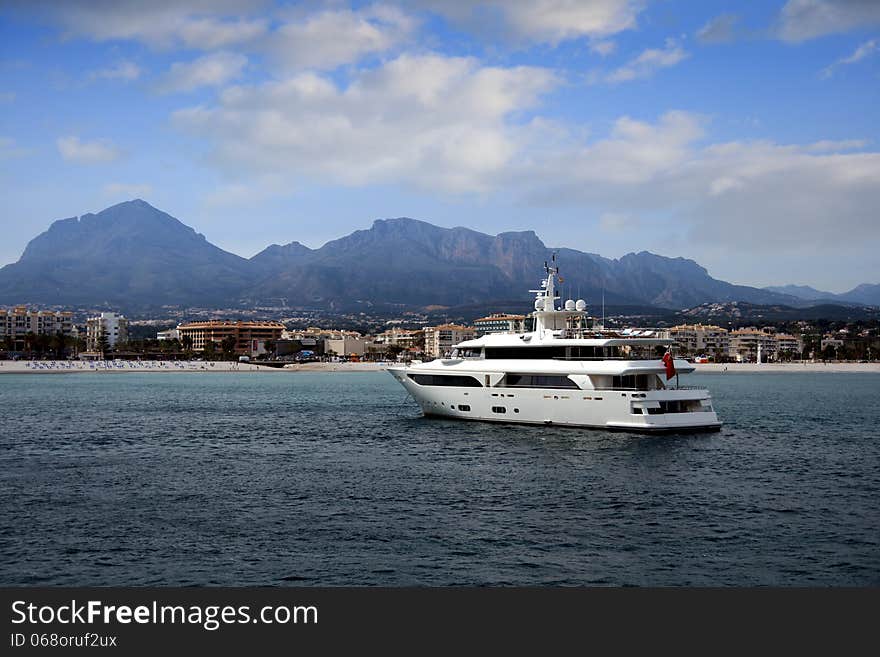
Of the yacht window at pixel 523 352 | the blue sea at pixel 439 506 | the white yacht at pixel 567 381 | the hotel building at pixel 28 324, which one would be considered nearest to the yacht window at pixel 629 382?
the white yacht at pixel 567 381

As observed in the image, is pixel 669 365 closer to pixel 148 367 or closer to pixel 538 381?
pixel 538 381

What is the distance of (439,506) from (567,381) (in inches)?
658

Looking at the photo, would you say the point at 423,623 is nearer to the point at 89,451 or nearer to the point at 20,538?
the point at 20,538

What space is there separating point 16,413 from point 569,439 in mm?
35667

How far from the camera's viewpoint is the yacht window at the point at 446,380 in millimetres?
41781

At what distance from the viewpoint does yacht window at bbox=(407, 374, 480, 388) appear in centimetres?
4178

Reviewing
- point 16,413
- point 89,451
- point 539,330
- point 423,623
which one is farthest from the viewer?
point 16,413

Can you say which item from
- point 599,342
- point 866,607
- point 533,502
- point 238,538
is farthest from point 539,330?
point 866,607

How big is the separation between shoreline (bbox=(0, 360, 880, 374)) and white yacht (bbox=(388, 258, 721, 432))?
344 ft

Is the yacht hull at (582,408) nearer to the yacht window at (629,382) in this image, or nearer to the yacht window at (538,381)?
the yacht window at (538,381)

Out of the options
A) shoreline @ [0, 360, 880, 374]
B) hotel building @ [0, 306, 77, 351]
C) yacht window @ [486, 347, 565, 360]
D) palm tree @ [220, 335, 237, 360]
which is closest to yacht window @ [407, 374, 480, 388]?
yacht window @ [486, 347, 565, 360]

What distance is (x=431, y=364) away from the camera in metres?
44.0

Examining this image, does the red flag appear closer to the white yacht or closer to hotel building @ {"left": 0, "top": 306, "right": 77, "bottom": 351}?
the white yacht

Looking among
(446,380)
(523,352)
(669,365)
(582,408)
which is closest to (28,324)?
(446,380)
